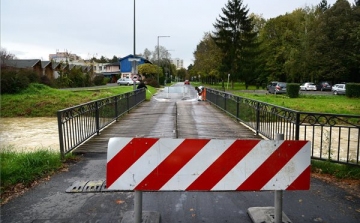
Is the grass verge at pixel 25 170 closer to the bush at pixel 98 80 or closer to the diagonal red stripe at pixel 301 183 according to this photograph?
the diagonal red stripe at pixel 301 183

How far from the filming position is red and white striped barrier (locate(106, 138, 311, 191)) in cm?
307

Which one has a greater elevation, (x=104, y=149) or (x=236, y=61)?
(x=236, y=61)

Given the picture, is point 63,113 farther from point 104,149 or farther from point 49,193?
point 49,193

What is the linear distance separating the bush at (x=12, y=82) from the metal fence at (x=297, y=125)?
62.1 feet

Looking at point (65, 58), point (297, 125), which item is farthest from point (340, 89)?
point (65, 58)

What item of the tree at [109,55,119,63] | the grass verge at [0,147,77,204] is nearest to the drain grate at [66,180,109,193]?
the grass verge at [0,147,77,204]

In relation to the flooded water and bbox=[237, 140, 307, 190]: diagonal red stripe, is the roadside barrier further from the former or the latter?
the flooded water

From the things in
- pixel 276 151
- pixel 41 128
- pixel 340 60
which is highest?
pixel 340 60

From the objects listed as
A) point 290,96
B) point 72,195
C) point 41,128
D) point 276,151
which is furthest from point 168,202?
point 290,96

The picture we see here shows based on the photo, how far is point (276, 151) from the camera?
10.3 feet

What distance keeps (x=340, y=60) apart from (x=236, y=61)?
→ 1578 cm

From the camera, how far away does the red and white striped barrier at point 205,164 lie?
121 inches

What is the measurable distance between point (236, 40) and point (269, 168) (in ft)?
159

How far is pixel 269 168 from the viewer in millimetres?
3160
